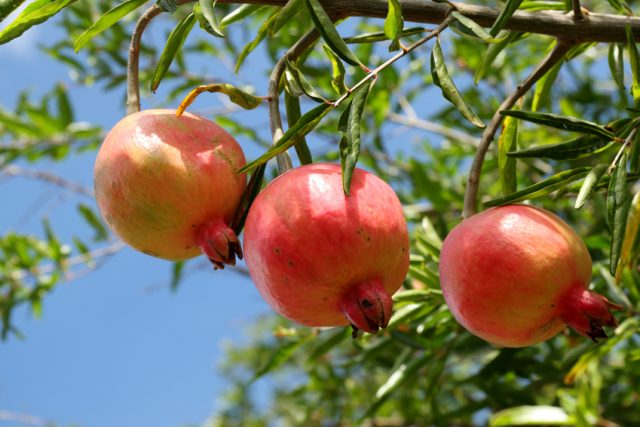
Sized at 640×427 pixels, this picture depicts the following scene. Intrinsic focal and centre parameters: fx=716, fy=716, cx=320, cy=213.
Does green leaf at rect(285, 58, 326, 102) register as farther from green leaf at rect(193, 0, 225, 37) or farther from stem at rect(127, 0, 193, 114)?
stem at rect(127, 0, 193, 114)

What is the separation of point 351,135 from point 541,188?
0.36 meters

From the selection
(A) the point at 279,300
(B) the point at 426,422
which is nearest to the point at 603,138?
(A) the point at 279,300

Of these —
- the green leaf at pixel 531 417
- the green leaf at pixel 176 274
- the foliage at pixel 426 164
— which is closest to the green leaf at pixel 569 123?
the foliage at pixel 426 164

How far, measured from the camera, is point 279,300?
1.03m

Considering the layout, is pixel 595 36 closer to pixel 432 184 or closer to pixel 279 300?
pixel 279 300

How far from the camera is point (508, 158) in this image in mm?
1360

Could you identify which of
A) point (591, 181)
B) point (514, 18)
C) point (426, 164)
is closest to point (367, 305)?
point (591, 181)

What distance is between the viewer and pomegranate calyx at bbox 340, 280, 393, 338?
100cm

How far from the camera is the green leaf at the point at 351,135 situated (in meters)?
0.98

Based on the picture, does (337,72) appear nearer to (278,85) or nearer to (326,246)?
(278,85)

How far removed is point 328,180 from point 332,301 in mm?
174

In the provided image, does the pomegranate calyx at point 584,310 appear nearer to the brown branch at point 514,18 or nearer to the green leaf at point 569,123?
the green leaf at point 569,123

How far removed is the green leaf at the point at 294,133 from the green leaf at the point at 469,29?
0.81ft

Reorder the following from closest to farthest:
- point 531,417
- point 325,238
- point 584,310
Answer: point 325,238, point 584,310, point 531,417
